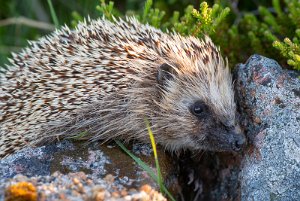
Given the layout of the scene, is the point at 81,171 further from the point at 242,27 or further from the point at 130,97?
the point at 242,27

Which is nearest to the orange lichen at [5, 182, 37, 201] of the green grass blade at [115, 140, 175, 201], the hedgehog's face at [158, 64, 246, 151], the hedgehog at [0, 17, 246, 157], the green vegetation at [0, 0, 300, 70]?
the green grass blade at [115, 140, 175, 201]

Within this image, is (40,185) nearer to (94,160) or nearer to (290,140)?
(94,160)

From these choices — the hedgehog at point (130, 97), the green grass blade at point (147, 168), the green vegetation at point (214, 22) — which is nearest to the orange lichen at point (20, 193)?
the green grass blade at point (147, 168)

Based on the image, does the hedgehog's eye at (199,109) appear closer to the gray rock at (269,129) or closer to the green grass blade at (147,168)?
the gray rock at (269,129)

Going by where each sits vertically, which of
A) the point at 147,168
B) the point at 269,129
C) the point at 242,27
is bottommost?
the point at 269,129

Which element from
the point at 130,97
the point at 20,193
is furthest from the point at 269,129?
the point at 20,193

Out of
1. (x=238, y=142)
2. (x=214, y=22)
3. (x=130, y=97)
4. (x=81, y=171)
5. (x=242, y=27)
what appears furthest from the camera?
(x=242, y=27)

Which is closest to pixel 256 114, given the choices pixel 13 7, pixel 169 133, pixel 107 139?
pixel 169 133
